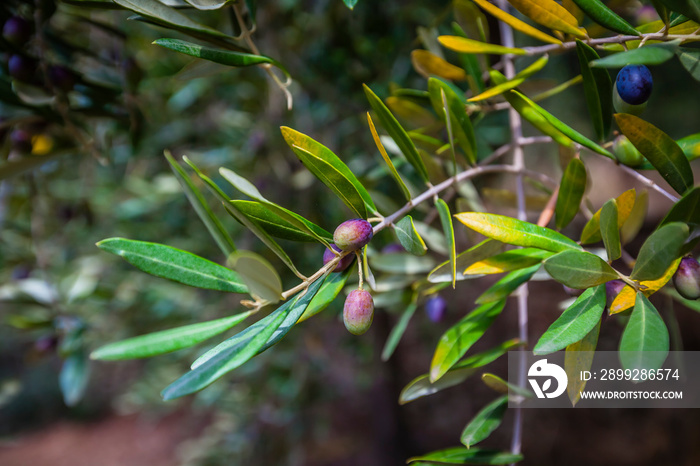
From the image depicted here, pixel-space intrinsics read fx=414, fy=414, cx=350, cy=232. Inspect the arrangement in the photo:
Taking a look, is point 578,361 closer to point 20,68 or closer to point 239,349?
point 239,349

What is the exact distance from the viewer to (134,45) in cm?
162

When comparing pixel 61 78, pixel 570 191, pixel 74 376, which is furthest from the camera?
pixel 74 376

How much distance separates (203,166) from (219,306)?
0.57m

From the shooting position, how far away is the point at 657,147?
1.39ft

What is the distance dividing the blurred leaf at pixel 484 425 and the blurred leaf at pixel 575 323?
21 cm

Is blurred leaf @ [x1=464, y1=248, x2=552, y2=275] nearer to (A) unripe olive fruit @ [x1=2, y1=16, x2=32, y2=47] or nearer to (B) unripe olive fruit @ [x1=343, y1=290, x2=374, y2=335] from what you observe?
(B) unripe olive fruit @ [x1=343, y1=290, x2=374, y2=335]

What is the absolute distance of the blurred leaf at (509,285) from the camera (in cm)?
51

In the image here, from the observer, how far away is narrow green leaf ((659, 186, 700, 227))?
37cm

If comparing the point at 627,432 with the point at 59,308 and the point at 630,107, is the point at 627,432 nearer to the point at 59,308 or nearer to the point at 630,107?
the point at 630,107

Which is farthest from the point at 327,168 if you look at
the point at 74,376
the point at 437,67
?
the point at 74,376

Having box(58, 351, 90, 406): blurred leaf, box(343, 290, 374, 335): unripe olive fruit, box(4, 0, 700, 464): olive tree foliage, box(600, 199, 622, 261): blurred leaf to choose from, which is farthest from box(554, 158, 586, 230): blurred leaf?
box(58, 351, 90, 406): blurred leaf

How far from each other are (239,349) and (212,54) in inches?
13.5

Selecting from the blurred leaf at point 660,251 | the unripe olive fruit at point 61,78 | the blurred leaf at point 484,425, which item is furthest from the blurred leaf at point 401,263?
the unripe olive fruit at point 61,78

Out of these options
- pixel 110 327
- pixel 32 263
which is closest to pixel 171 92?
pixel 32 263
